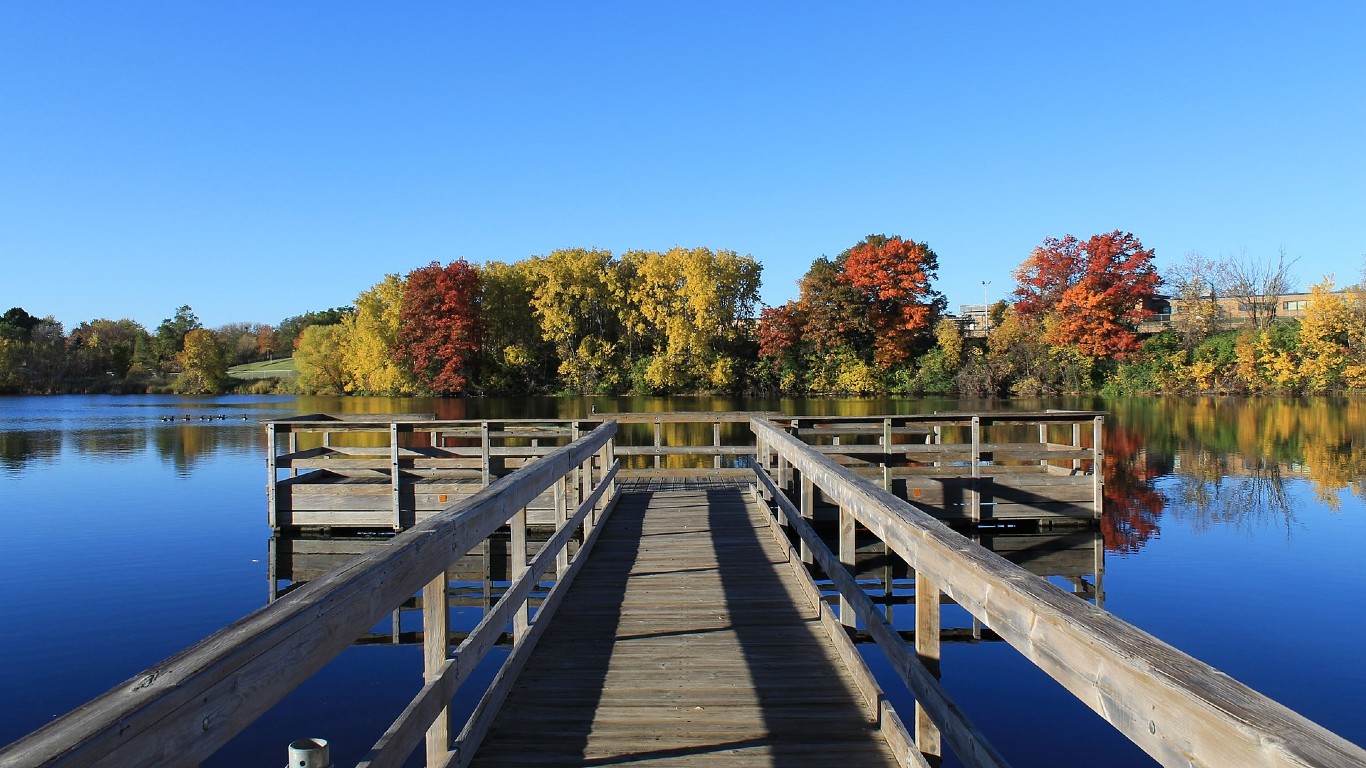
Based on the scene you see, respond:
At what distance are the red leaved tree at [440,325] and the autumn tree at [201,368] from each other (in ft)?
97.5

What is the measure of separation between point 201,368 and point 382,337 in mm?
29146

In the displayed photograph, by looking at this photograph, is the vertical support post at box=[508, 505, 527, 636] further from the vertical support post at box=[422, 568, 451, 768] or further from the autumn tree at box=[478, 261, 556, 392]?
the autumn tree at box=[478, 261, 556, 392]

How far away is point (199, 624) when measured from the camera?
788cm

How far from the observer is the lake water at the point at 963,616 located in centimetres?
585

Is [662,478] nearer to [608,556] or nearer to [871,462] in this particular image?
[871,462]

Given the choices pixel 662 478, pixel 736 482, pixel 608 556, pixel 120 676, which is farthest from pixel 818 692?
pixel 662 478

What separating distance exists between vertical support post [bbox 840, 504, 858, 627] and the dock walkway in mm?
176

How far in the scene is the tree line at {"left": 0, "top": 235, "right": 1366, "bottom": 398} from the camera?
41062 millimetres

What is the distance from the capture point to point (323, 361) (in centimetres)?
5634

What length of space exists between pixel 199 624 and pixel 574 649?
17.5ft

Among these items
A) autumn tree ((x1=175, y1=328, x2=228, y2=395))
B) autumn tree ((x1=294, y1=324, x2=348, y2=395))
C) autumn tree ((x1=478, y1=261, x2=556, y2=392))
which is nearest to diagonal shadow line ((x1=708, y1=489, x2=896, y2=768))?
autumn tree ((x1=478, y1=261, x2=556, y2=392))

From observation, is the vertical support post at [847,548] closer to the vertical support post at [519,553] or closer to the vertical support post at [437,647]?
the vertical support post at [519,553]

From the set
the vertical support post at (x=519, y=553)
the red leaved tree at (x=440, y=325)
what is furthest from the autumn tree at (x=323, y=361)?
the vertical support post at (x=519, y=553)

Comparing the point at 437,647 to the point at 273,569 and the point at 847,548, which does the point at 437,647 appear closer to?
the point at 847,548
